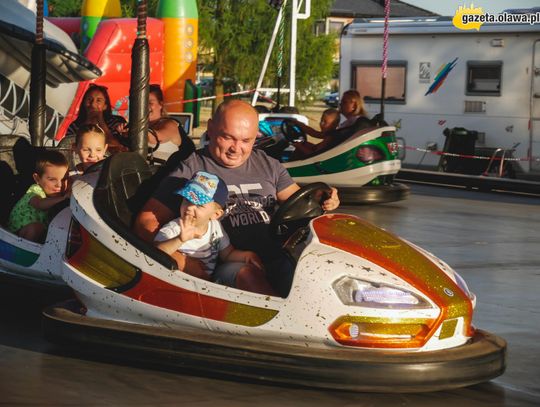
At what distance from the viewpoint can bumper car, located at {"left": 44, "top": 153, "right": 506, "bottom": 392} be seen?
5059 mm

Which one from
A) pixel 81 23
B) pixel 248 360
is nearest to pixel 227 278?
pixel 248 360

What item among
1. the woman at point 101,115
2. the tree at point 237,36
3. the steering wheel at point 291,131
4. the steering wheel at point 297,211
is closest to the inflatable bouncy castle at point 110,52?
the steering wheel at point 291,131

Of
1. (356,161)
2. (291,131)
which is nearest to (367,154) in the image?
(356,161)

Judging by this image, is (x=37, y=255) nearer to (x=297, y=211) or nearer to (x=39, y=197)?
(x=39, y=197)

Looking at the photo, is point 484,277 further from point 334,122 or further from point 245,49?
point 245,49

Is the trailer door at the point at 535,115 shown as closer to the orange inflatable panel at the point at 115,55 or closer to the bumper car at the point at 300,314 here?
the orange inflatable panel at the point at 115,55

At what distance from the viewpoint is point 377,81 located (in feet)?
73.3

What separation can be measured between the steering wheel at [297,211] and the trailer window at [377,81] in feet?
52.8

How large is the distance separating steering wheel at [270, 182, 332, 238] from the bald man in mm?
77

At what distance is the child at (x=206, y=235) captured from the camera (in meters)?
5.41

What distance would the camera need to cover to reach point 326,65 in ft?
137

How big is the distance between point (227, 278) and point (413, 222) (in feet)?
24.1

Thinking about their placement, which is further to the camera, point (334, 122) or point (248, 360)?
point (334, 122)

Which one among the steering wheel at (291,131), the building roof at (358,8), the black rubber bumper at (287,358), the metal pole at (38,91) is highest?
the building roof at (358,8)
